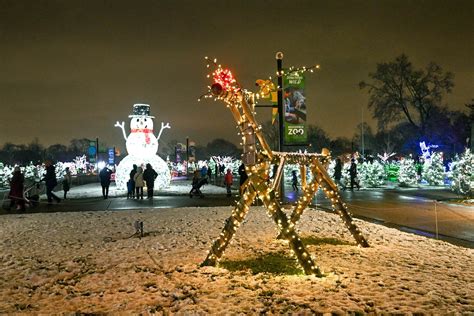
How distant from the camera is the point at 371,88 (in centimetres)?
4334

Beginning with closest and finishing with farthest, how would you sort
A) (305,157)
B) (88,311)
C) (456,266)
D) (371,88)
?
1. (88,311)
2. (456,266)
3. (305,157)
4. (371,88)

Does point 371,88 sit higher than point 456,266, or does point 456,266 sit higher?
point 371,88

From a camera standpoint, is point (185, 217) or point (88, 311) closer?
point (88, 311)

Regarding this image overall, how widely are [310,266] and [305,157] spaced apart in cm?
286

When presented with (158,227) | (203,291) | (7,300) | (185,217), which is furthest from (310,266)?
(185,217)

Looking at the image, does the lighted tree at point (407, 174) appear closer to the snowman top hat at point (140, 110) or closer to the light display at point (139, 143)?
the light display at point (139, 143)

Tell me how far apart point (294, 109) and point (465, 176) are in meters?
8.45

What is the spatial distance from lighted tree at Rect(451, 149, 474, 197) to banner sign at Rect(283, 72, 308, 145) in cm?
760

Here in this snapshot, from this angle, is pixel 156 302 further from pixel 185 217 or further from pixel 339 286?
pixel 185 217

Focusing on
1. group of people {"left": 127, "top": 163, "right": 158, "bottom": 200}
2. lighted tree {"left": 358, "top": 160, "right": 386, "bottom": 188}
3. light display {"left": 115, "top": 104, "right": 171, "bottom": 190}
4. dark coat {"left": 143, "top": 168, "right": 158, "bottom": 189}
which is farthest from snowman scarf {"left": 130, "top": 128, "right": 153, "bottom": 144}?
lighted tree {"left": 358, "top": 160, "right": 386, "bottom": 188}

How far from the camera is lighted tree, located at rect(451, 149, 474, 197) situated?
62.0 ft

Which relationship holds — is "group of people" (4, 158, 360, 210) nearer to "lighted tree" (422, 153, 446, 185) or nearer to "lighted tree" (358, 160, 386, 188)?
"lighted tree" (358, 160, 386, 188)

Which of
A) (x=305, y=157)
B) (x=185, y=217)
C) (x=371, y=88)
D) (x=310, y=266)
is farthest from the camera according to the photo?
(x=371, y=88)

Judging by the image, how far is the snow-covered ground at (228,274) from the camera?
5.77 metres
